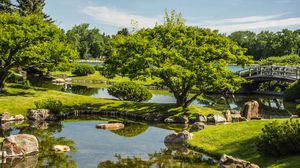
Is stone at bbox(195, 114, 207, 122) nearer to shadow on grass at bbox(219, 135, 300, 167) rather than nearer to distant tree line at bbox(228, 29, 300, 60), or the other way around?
shadow on grass at bbox(219, 135, 300, 167)

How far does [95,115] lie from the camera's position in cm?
5072

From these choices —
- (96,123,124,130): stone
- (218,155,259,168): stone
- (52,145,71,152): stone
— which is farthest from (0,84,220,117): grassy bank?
(218,155,259,168): stone

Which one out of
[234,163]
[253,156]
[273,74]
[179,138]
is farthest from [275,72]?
[234,163]

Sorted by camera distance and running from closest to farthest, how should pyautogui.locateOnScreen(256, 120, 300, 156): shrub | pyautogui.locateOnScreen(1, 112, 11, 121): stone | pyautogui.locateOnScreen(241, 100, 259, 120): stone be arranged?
pyautogui.locateOnScreen(256, 120, 300, 156): shrub
pyautogui.locateOnScreen(1, 112, 11, 121): stone
pyautogui.locateOnScreen(241, 100, 259, 120): stone

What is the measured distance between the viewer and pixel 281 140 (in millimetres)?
Answer: 25656

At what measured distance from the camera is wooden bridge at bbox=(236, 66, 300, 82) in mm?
74250

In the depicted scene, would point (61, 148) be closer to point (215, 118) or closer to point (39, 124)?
point (39, 124)

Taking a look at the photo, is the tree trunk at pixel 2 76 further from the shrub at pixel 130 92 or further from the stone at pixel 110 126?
the stone at pixel 110 126

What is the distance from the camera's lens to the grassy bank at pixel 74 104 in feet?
160

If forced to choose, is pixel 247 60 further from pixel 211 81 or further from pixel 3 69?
pixel 3 69

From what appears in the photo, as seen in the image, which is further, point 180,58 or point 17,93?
point 17,93

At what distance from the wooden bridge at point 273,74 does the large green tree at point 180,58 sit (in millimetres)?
26659

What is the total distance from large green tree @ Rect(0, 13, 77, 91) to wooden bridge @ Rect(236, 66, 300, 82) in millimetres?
37912

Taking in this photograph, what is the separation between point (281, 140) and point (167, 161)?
8.20 metres
